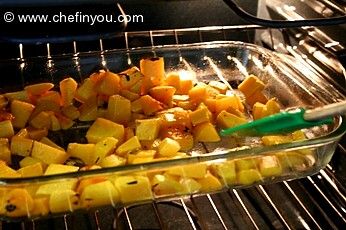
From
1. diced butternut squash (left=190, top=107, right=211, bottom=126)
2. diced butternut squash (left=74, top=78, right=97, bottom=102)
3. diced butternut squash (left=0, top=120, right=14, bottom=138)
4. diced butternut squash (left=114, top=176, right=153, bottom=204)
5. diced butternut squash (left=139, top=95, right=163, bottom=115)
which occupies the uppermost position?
diced butternut squash (left=74, top=78, right=97, bottom=102)

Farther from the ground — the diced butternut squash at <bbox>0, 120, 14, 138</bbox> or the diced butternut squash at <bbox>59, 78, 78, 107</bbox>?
the diced butternut squash at <bbox>59, 78, 78, 107</bbox>

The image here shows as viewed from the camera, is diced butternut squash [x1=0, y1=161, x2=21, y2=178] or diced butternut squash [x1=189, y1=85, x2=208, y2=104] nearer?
diced butternut squash [x1=0, y1=161, x2=21, y2=178]

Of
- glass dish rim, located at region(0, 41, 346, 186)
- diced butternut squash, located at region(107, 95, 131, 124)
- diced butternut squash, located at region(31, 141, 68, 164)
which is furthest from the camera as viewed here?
diced butternut squash, located at region(107, 95, 131, 124)

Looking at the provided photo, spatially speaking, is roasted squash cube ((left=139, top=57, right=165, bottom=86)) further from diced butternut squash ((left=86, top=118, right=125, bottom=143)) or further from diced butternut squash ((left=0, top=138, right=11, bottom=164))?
diced butternut squash ((left=0, top=138, right=11, bottom=164))

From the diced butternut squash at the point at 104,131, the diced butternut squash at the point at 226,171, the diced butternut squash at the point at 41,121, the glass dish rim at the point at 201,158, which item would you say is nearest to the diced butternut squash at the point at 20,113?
the diced butternut squash at the point at 41,121

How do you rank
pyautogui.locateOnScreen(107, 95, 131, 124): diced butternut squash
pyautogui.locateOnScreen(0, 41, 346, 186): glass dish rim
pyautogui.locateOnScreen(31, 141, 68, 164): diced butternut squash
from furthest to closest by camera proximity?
1. pyautogui.locateOnScreen(107, 95, 131, 124): diced butternut squash
2. pyautogui.locateOnScreen(31, 141, 68, 164): diced butternut squash
3. pyautogui.locateOnScreen(0, 41, 346, 186): glass dish rim

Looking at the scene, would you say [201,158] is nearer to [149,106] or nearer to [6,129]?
[149,106]

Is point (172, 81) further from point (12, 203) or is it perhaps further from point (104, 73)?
point (12, 203)

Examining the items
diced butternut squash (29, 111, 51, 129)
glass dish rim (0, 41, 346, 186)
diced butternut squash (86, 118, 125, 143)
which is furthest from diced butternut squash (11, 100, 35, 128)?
glass dish rim (0, 41, 346, 186)
